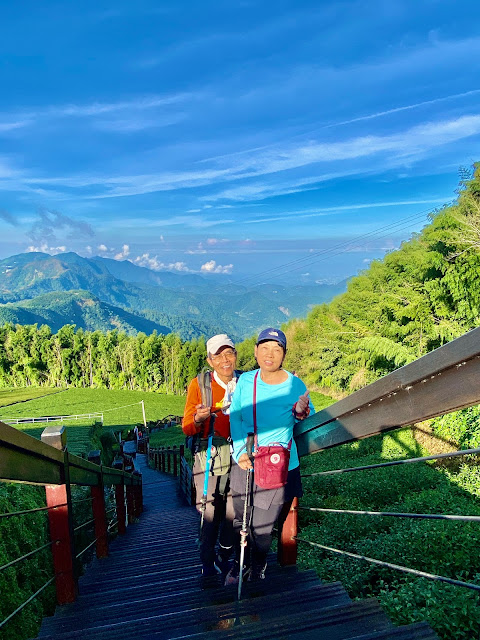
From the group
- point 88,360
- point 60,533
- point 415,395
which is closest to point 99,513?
point 60,533

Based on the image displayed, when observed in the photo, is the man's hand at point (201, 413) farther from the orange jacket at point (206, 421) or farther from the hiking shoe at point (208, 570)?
the hiking shoe at point (208, 570)

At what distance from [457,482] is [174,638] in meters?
4.89

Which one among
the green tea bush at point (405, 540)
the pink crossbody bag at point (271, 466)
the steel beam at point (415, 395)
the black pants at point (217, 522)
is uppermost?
the steel beam at point (415, 395)

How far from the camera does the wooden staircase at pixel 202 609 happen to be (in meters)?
1.72

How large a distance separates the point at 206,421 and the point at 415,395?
1934 millimetres

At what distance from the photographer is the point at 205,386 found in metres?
3.13

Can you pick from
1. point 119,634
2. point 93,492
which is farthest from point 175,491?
point 119,634

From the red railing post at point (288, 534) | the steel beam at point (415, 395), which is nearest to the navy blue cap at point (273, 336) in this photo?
the steel beam at point (415, 395)

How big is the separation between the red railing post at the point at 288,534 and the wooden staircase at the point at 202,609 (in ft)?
0.20

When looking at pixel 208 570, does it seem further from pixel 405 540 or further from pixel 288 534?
pixel 405 540

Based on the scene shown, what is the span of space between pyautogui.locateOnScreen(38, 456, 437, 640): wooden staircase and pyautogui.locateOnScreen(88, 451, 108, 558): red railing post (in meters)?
0.10

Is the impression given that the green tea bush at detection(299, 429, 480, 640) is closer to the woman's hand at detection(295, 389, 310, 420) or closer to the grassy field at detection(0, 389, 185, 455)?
the woman's hand at detection(295, 389, 310, 420)

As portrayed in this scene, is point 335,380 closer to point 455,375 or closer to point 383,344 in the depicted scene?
point 383,344

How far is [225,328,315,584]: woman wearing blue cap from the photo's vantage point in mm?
2396
